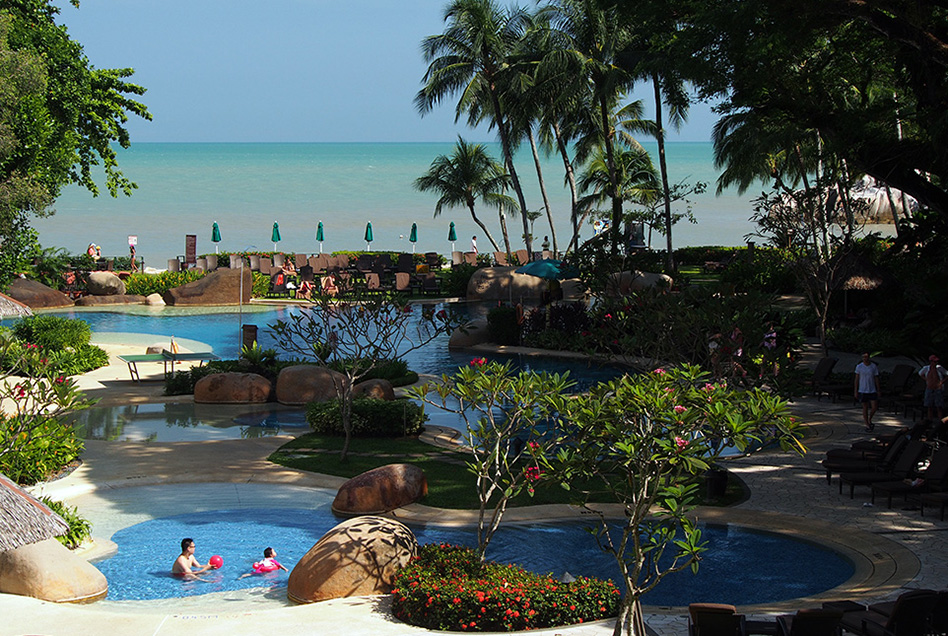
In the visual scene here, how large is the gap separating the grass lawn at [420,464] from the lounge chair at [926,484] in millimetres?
2098

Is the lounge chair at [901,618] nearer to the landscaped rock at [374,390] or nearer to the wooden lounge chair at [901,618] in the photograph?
the wooden lounge chair at [901,618]

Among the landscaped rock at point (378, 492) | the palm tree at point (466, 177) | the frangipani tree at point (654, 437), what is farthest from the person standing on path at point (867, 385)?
the palm tree at point (466, 177)

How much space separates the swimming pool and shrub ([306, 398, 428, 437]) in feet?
13.3

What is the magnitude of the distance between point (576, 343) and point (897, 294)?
15995 mm

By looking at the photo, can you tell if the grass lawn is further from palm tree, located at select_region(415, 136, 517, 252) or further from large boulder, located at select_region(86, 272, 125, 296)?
palm tree, located at select_region(415, 136, 517, 252)

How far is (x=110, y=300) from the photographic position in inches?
1489

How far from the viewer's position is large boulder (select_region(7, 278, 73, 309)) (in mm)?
34844

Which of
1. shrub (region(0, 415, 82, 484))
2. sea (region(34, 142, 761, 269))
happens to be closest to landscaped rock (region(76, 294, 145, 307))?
sea (region(34, 142, 761, 269))

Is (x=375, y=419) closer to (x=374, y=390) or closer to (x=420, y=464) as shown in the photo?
(x=420, y=464)

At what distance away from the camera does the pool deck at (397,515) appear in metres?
9.38

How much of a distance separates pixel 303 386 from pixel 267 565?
9580 mm

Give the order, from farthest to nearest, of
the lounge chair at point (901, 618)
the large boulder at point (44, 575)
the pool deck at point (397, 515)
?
the large boulder at point (44, 575), the pool deck at point (397, 515), the lounge chair at point (901, 618)

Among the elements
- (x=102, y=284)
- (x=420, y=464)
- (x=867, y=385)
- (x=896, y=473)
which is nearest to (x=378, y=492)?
(x=420, y=464)

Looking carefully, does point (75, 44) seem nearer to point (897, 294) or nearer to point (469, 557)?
point (469, 557)
